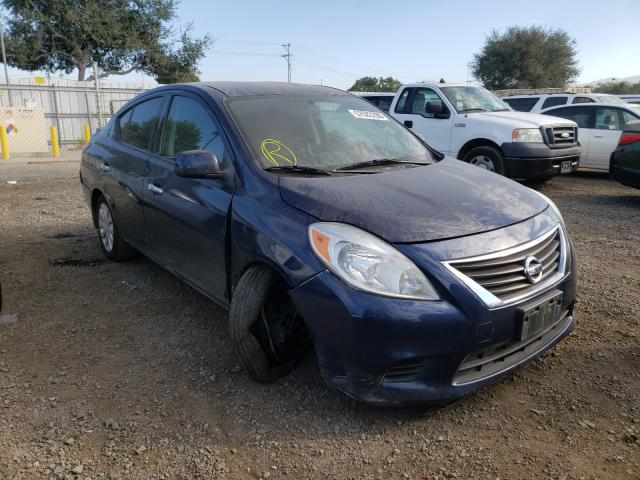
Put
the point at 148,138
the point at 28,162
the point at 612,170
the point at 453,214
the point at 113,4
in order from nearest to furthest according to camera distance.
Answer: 1. the point at 453,214
2. the point at 148,138
3. the point at 612,170
4. the point at 28,162
5. the point at 113,4

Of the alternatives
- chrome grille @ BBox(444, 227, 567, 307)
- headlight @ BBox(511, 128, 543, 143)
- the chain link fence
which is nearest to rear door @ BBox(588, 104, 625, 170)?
headlight @ BBox(511, 128, 543, 143)

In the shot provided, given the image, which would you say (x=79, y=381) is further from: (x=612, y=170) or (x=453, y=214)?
(x=612, y=170)

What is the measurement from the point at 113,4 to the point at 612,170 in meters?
28.4

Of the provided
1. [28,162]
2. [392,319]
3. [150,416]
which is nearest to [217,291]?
[150,416]

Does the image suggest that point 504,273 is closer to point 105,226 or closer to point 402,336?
point 402,336

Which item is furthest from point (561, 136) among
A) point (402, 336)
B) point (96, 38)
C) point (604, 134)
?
point (96, 38)

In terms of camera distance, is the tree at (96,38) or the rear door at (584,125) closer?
the rear door at (584,125)

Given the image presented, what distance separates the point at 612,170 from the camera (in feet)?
24.9

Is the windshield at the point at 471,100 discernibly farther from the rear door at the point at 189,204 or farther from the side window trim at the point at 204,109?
the rear door at the point at 189,204

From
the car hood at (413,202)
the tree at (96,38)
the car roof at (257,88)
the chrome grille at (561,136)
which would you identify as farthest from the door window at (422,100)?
the tree at (96,38)

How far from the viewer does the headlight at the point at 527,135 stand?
8.10 meters

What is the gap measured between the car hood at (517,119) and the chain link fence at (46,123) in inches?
335

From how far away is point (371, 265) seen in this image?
231 cm

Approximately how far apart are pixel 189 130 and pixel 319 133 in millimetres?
906
